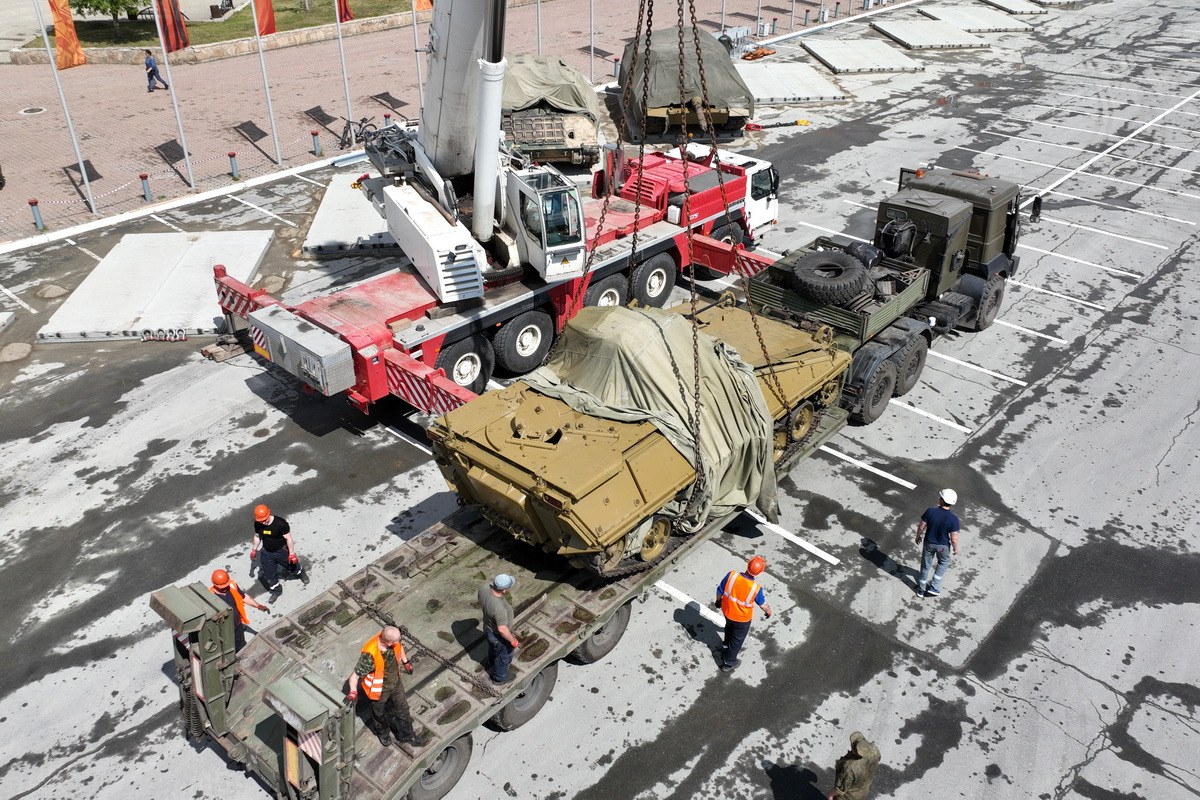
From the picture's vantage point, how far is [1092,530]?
12.2 meters

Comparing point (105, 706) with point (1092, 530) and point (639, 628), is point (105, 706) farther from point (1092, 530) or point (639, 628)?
point (1092, 530)

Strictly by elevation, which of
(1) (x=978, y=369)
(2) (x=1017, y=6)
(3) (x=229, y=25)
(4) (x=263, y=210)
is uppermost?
(3) (x=229, y=25)

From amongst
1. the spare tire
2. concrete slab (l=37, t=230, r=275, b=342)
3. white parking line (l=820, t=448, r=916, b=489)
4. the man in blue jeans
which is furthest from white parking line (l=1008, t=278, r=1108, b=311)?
concrete slab (l=37, t=230, r=275, b=342)

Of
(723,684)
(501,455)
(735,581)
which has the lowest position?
(723,684)

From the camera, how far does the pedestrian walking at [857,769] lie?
25.4 feet

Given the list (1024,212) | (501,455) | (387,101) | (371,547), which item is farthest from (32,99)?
(1024,212)

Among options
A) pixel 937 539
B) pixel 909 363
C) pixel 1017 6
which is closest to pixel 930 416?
pixel 909 363

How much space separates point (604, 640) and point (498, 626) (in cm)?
212

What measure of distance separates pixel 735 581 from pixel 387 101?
990 inches

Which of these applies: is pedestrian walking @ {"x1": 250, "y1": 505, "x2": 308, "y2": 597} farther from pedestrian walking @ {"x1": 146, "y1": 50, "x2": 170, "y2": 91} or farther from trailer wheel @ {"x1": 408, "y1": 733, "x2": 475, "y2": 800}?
pedestrian walking @ {"x1": 146, "y1": 50, "x2": 170, "y2": 91}

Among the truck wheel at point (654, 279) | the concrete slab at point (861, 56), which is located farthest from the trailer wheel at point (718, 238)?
the concrete slab at point (861, 56)

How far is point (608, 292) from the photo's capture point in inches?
651

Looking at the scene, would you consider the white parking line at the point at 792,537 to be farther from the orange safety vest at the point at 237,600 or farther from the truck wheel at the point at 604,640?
the orange safety vest at the point at 237,600

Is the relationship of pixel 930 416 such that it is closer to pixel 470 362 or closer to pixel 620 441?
pixel 620 441
